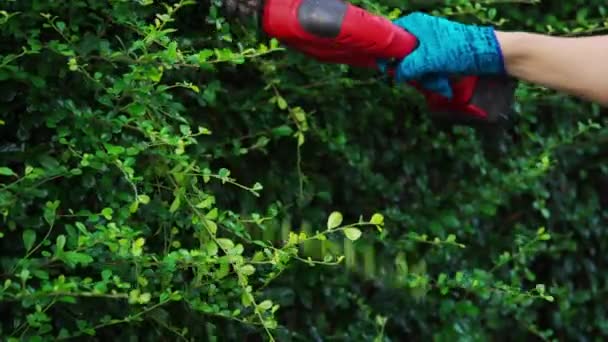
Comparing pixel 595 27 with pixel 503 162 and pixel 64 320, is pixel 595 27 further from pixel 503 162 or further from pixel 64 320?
pixel 64 320

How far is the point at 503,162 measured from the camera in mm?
3795

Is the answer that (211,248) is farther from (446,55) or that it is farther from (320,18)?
(446,55)

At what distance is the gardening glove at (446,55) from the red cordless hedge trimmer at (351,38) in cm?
4

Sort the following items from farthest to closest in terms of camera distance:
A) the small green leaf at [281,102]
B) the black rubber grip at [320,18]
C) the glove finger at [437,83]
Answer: the small green leaf at [281,102]
the glove finger at [437,83]
the black rubber grip at [320,18]

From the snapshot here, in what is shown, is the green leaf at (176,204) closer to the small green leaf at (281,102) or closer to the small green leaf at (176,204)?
the small green leaf at (176,204)

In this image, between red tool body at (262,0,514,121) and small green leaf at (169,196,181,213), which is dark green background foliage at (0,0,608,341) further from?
red tool body at (262,0,514,121)

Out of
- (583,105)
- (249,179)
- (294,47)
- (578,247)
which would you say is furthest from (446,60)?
(578,247)

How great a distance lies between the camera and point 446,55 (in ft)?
8.99

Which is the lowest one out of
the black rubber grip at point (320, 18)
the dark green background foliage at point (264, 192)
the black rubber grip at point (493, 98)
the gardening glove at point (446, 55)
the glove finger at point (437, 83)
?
the dark green background foliage at point (264, 192)

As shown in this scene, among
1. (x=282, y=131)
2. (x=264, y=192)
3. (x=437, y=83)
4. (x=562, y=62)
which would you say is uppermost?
(x=562, y=62)

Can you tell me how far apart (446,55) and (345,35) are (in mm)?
226

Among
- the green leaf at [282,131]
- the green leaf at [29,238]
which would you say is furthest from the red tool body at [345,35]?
the green leaf at [29,238]

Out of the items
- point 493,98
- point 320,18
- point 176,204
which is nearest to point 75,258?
point 176,204

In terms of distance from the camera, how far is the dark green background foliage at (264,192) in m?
2.50
